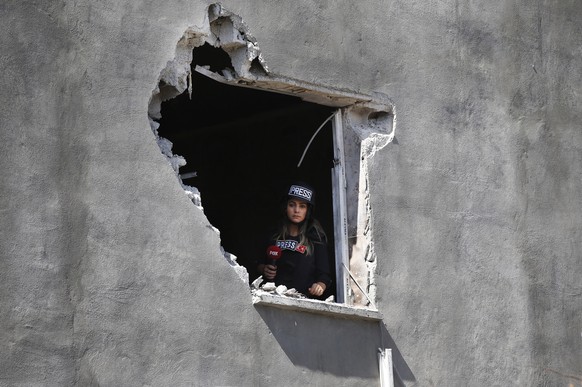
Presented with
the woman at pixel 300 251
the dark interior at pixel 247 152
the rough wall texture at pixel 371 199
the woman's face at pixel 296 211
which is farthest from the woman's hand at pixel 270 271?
the dark interior at pixel 247 152

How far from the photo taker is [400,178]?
9750 mm

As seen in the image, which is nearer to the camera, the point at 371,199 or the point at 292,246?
the point at 371,199

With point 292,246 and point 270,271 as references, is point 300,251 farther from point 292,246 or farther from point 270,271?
point 270,271

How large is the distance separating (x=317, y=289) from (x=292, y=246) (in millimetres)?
483

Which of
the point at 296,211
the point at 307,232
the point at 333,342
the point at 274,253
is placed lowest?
the point at 333,342

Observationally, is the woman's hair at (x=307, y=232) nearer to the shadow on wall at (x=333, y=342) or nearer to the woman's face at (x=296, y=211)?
the woman's face at (x=296, y=211)

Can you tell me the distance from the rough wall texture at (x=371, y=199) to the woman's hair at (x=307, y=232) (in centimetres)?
70

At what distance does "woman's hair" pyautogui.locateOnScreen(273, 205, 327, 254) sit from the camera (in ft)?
33.0

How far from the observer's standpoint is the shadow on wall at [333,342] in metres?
8.76

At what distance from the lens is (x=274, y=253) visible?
998 cm

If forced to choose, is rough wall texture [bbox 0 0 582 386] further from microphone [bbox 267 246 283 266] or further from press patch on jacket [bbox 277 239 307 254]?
microphone [bbox 267 246 283 266]

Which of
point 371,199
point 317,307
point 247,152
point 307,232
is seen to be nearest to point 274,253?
Result: point 307,232

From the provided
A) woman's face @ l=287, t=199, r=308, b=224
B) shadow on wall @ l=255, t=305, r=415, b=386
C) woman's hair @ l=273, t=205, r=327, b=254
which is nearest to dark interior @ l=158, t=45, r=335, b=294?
woman's hair @ l=273, t=205, r=327, b=254

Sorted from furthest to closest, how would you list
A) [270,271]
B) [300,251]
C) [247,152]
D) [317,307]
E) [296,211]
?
[247,152]
[296,211]
[300,251]
[270,271]
[317,307]
